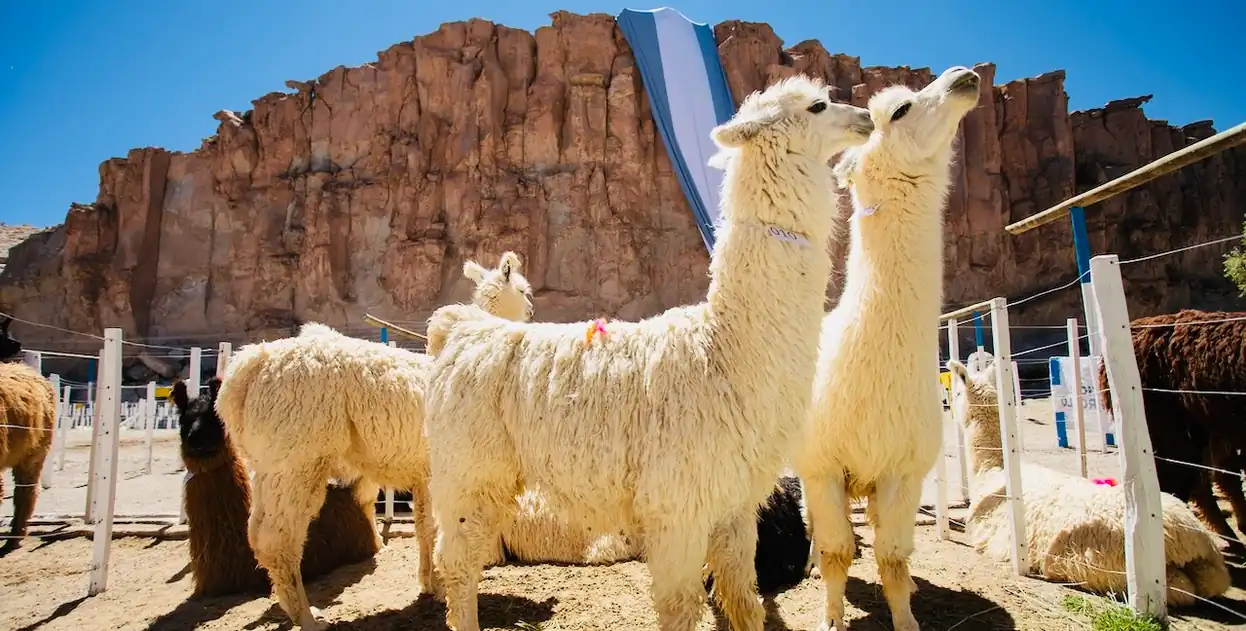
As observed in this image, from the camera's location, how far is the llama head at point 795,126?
2551mm

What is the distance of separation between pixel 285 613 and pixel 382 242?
27.6 meters

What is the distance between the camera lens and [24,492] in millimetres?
5961

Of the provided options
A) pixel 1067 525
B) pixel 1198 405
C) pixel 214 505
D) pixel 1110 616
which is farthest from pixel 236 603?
pixel 1198 405

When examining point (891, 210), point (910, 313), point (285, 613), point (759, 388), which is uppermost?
point (891, 210)

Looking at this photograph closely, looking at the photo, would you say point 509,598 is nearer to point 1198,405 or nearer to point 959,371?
point 959,371

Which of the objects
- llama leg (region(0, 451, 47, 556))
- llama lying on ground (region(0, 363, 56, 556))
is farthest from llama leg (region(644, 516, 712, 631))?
llama leg (region(0, 451, 47, 556))

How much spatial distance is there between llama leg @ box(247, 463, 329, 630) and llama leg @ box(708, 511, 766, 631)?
2562 mm

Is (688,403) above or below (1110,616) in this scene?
above

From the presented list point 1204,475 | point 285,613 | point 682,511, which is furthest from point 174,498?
point 1204,475

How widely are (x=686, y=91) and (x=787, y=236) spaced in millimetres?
25752

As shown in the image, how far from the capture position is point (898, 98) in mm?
3404

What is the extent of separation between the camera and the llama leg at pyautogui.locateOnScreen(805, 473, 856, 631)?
325 cm

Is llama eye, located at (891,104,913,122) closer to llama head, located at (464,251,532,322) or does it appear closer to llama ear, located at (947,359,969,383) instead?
llama ear, located at (947,359,969,383)

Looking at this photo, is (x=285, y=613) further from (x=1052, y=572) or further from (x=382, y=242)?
(x=382, y=242)
